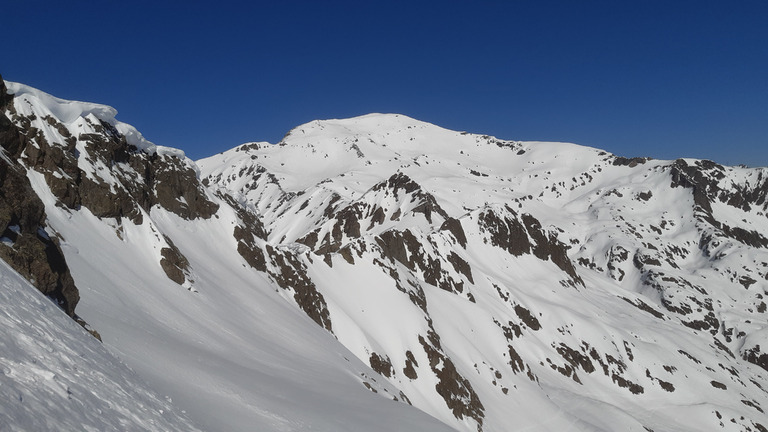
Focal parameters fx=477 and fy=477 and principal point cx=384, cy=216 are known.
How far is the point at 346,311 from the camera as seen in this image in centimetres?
6038

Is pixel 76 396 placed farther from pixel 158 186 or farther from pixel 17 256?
pixel 158 186

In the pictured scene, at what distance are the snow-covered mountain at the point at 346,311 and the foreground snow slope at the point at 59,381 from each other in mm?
2757

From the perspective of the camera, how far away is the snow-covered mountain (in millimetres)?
20984

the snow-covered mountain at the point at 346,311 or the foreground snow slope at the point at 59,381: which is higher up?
the snow-covered mountain at the point at 346,311

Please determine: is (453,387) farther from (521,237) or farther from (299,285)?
(521,237)

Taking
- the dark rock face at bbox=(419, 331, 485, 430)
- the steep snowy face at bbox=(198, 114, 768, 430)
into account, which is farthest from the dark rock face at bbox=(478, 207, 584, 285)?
the dark rock face at bbox=(419, 331, 485, 430)

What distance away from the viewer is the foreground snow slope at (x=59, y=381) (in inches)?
277

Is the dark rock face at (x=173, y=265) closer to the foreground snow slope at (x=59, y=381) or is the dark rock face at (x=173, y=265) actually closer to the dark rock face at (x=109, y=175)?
the dark rock face at (x=109, y=175)

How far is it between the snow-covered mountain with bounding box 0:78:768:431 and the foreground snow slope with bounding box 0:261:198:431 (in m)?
2.76

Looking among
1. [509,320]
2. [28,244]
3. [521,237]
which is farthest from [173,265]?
[521,237]

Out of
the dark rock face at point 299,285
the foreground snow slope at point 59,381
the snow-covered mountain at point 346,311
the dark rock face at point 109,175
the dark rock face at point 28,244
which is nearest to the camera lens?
the foreground snow slope at point 59,381

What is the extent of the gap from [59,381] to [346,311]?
5289 cm

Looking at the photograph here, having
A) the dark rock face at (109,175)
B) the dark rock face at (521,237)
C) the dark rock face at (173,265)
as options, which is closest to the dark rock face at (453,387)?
the dark rock face at (109,175)

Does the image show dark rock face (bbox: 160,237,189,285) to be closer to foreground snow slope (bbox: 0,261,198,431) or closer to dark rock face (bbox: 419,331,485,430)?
foreground snow slope (bbox: 0,261,198,431)
